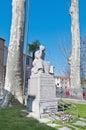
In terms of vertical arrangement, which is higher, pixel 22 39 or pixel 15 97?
pixel 22 39

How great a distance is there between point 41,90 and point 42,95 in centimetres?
20

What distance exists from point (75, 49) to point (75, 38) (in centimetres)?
96

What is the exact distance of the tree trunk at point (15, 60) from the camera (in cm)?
Answer: 1177

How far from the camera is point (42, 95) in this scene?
8.65 metres

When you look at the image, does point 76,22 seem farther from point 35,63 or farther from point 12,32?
Answer: point 35,63

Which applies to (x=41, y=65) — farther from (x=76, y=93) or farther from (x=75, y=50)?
(x=75, y=50)

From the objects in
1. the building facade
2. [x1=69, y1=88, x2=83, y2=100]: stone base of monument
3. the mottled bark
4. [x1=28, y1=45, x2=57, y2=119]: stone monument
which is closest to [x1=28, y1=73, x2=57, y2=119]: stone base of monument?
[x1=28, y1=45, x2=57, y2=119]: stone monument

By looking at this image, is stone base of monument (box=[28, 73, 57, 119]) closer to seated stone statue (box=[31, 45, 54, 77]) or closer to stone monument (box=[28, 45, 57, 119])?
stone monument (box=[28, 45, 57, 119])

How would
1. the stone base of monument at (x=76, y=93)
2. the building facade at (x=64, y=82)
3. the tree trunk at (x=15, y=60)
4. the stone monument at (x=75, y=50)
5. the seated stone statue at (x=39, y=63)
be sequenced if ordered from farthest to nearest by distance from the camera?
the building facade at (x=64, y=82), the stone monument at (x=75, y=50), the stone base of monument at (x=76, y=93), the tree trunk at (x=15, y=60), the seated stone statue at (x=39, y=63)

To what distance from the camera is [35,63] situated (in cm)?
937

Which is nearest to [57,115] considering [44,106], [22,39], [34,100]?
[44,106]

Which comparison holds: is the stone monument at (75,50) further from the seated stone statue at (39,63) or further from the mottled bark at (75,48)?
the seated stone statue at (39,63)

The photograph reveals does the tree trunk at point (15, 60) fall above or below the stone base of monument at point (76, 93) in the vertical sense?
above

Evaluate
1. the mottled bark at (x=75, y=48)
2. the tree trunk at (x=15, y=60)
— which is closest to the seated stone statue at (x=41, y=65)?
the tree trunk at (x=15, y=60)
